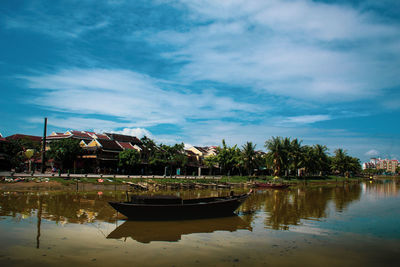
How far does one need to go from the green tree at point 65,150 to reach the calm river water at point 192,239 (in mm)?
25107

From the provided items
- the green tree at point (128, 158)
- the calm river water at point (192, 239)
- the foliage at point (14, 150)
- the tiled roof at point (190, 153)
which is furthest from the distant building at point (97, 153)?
the calm river water at point (192, 239)

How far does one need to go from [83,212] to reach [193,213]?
7645mm

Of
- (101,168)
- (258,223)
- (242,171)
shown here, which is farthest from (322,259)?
(242,171)

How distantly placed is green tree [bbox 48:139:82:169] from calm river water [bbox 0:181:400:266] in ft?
82.4

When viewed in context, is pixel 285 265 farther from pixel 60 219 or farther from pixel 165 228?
pixel 60 219

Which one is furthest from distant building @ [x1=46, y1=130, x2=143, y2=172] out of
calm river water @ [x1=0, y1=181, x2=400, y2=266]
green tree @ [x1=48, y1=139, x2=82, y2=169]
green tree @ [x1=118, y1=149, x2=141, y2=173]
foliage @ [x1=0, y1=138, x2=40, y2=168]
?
calm river water @ [x1=0, y1=181, x2=400, y2=266]

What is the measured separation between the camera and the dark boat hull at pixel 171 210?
17.3 meters

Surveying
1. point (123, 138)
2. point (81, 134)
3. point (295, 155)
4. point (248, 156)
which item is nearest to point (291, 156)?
point (295, 155)

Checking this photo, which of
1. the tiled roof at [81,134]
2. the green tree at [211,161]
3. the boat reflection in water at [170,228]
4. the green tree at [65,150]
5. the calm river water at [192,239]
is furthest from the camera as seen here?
the green tree at [211,161]

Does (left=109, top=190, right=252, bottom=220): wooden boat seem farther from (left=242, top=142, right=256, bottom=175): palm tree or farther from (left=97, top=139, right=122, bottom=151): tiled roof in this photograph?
(left=242, top=142, right=256, bottom=175): palm tree

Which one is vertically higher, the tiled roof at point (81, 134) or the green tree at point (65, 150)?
the tiled roof at point (81, 134)

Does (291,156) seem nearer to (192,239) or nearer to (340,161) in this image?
(340,161)

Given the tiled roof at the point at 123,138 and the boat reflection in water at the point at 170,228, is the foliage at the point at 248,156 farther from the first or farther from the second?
the boat reflection in water at the point at 170,228

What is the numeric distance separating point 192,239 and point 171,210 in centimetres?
361
